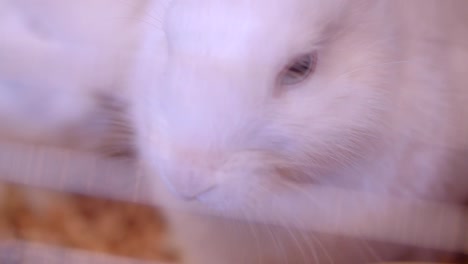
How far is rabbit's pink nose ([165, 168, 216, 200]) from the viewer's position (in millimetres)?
766

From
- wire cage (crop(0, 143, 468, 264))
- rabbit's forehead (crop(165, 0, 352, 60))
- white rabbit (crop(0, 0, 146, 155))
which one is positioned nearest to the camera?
rabbit's forehead (crop(165, 0, 352, 60))

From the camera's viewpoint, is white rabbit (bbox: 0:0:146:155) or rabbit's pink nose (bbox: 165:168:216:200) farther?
white rabbit (bbox: 0:0:146:155)

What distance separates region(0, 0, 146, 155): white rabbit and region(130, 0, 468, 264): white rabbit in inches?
4.9

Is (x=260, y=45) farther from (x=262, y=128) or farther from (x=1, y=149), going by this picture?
(x=1, y=149)

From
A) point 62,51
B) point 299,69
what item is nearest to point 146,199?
point 62,51

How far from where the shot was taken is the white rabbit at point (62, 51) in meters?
1.10

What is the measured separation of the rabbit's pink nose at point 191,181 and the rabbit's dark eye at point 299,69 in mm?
172

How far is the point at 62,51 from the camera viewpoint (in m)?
1.11

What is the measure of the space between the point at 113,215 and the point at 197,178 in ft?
2.00

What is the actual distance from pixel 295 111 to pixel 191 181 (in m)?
0.18

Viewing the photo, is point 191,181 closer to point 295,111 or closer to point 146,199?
point 295,111

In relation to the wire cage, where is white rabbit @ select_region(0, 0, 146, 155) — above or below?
above

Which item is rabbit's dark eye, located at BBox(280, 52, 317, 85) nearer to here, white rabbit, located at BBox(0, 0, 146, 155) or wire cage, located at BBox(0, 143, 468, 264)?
wire cage, located at BBox(0, 143, 468, 264)

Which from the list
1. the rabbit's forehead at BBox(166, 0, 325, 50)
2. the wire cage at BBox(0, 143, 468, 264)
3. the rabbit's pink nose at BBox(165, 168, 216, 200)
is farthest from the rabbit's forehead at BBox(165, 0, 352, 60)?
the wire cage at BBox(0, 143, 468, 264)
